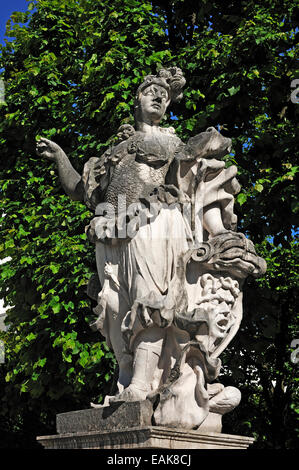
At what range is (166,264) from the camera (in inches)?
204

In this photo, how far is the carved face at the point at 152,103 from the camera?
19.4 feet

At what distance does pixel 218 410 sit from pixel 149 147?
2193mm

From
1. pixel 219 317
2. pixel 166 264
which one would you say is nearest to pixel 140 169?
pixel 166 264

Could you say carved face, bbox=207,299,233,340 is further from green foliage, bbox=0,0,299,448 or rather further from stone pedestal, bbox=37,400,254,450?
green foliage, bbox=0,0,299,448

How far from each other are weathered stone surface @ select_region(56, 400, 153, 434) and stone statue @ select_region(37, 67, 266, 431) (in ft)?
0.29

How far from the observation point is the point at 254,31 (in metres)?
9.60

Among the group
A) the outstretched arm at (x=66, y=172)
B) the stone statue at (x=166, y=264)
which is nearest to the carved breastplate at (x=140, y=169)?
the stone statue at (x=166, y=264)

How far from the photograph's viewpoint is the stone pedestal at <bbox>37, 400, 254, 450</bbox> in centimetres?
442

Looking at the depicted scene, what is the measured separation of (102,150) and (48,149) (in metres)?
3.96

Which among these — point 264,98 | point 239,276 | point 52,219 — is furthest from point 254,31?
point 239,276

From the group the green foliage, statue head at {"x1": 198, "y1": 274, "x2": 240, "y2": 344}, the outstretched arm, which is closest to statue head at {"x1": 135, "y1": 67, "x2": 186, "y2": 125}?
the outstretched arm

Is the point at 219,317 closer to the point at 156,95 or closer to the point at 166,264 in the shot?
the point at 166,264
